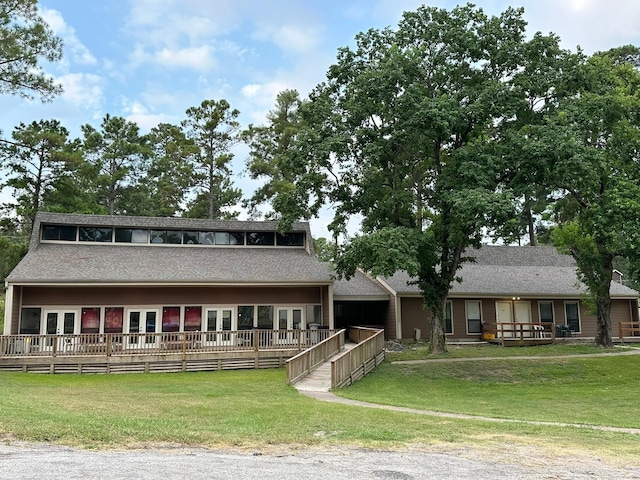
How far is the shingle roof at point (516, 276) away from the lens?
25.1 m

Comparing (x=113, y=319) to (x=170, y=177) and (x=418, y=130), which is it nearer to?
(x=418, y=130)

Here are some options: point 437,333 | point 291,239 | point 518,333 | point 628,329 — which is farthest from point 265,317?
point 628,329

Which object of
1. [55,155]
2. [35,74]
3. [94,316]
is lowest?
[94,316]

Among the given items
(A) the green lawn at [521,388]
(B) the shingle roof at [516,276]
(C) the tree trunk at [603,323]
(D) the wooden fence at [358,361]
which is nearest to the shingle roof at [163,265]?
(D) the wooden fence at [358,361]

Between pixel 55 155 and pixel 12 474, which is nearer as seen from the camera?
pixel 12 474

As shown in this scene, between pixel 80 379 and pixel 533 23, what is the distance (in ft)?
68.9

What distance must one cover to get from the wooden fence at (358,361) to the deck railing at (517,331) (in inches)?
308

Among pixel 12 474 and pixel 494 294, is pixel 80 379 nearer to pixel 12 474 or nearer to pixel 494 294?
pixel 12 474

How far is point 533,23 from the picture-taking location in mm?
19734

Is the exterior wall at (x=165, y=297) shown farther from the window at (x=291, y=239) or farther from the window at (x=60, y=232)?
the window at (x=60, y=232)

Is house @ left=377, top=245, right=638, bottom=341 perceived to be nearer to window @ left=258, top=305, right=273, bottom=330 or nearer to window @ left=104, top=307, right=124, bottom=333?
window @ left=258, top=305, right=273, bottom=330

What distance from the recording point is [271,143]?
40.0 m

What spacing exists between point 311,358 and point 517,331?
41.9 ft

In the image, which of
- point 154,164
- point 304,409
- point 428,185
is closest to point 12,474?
point 304,409
